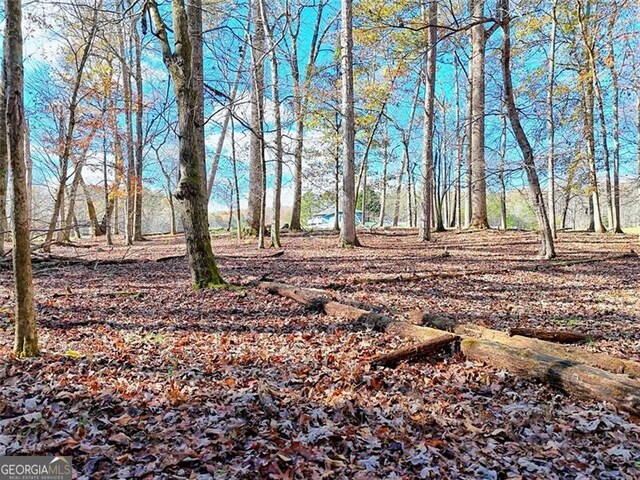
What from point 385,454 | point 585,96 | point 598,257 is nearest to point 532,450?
point 385,454

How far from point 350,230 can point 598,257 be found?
6.14 meters

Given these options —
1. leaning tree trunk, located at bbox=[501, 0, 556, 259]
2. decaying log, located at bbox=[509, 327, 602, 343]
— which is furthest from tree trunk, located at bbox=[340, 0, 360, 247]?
decaying log, located at bbox=[509, 327, 602, 343]

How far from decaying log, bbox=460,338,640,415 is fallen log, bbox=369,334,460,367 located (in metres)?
0.16

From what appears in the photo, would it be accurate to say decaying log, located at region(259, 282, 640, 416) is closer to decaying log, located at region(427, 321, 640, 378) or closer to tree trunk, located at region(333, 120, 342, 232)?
decaying log, located at region(427, 321, 640, 378)

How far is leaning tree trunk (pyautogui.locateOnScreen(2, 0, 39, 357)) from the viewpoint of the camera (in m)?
3.11

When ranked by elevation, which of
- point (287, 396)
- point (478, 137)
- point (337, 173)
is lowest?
point (287, 396)

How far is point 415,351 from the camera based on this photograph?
3.86 metres

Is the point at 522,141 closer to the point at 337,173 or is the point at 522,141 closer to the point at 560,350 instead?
the point at 560,350

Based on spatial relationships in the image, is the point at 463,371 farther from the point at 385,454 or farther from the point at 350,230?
the point at 350,230

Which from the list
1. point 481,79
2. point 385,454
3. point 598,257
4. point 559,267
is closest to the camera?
point 385,454

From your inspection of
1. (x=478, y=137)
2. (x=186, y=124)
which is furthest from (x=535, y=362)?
(x=478, y=137)

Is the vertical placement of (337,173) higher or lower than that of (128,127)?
lower

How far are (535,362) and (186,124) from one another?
17.8 feet

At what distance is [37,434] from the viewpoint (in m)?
2.46
